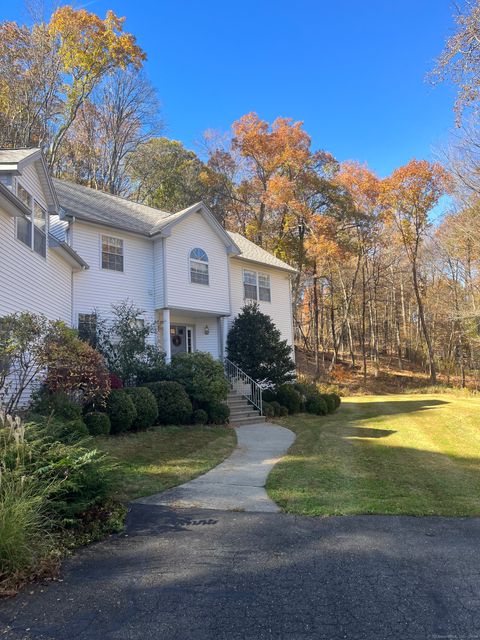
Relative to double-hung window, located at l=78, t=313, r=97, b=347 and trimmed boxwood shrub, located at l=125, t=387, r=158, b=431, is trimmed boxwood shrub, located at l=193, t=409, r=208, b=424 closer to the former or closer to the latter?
trimmed boxwood shrub, located at l=125, t=387, r=158, b=431

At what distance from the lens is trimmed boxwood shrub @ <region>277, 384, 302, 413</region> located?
51.2ft

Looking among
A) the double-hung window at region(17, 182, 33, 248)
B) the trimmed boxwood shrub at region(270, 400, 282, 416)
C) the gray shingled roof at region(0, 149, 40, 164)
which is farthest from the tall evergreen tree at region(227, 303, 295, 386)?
the gray shingled roof at region(0, 149, 40, 164)

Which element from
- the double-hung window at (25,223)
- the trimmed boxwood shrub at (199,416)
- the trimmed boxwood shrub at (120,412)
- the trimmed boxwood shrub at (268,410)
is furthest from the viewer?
the trimmed boxwood shrub at (268,410)

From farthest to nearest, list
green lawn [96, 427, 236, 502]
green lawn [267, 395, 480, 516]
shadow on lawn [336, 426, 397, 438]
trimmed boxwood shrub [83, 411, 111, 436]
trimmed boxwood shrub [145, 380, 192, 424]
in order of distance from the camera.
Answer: trimmed boxwood shrub [145, 380, 192, 424] < shadow on lawn [336, 426, 397, 438] < trimmed boxwood shrub [83, 411, 111, 436] < green lawn [96, 427, 236, 502] < green lawn [267, 395, 480, 516]

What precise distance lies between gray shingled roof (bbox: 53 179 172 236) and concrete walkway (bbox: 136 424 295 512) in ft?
27.9

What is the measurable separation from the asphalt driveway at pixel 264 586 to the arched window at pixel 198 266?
485 inches

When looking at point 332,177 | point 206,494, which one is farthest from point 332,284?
point 206,494

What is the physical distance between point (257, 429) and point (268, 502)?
6734 mm

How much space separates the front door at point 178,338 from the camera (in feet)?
56.1

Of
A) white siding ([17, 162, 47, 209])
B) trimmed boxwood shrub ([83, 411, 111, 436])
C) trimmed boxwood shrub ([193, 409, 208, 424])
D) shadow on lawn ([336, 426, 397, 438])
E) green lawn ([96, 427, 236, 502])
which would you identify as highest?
white siding ([17, 162, 47, 209])

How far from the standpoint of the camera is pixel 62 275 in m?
12.3

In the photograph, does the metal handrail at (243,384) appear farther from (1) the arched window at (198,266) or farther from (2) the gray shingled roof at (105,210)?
(2) the gray shingled roof at (105,210)

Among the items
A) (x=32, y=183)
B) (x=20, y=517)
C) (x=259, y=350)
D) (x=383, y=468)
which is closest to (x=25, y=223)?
(x=32, y=183)

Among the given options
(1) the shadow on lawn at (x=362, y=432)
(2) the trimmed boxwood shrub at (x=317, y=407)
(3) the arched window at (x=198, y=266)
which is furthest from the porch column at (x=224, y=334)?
(1) the shadow on lawn at (x=362, y=432)
